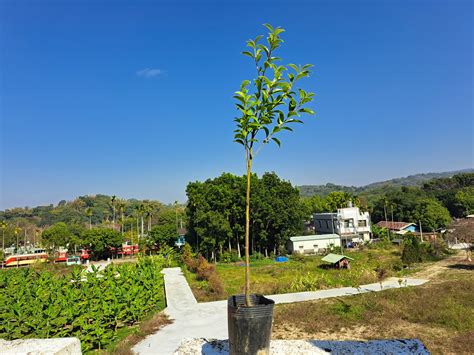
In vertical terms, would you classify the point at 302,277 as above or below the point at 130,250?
above

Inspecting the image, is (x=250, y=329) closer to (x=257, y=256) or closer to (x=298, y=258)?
(x=298, y=258)

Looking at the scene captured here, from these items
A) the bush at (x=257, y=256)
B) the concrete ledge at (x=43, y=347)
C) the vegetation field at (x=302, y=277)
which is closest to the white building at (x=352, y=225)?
the vegetation field at (x=302, y=277)

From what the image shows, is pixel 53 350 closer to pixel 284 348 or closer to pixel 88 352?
pixel 284 348

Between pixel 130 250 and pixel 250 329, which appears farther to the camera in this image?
pixel 130 250

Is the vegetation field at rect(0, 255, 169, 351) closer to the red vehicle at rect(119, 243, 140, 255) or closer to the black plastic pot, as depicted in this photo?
the black plastic pot

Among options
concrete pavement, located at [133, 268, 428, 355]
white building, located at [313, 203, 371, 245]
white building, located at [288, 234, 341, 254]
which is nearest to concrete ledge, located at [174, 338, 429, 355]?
concrete pavement, located at [133, 268, 428, 355]

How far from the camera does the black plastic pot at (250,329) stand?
2.87 metres

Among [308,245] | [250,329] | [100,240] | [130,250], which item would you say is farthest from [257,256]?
[250,329]

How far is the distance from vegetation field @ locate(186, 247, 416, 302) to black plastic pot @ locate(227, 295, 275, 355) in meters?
12.4

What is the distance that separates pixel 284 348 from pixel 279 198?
94.9 ft

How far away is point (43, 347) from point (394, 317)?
445 inches

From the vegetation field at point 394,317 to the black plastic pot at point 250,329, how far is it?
6.98 metres

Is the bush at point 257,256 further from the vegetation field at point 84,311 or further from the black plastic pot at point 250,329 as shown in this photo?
the black plastic pot at point 250,329

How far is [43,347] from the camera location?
115 inches
